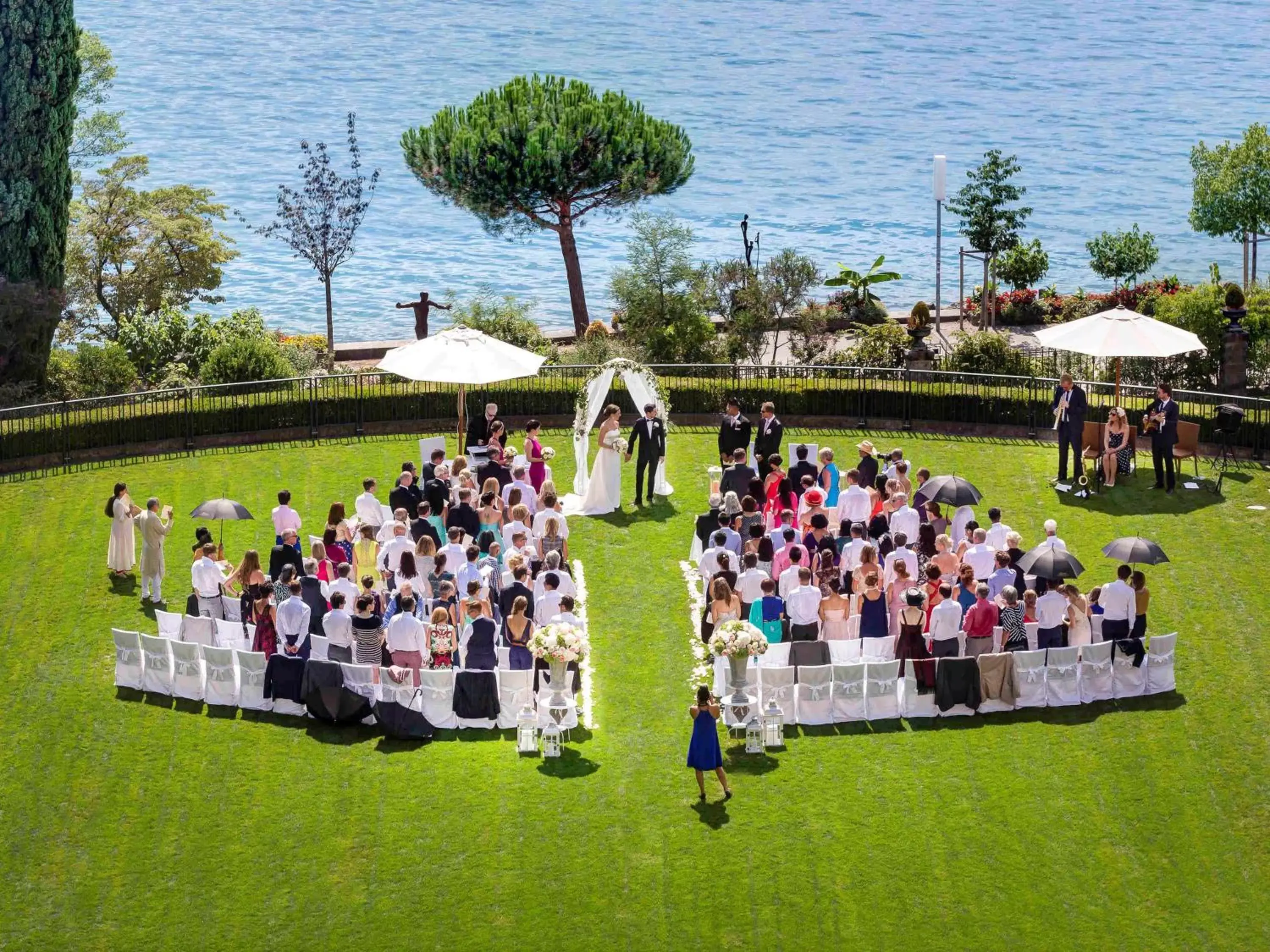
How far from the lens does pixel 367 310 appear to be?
A: 77.6 meters

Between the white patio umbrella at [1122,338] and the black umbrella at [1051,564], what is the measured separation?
6366 millimetres

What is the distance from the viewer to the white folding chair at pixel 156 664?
1769 cm

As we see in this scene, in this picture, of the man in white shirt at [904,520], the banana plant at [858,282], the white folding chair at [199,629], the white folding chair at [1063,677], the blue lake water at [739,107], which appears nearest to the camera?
the white folding chair at [1063,677]

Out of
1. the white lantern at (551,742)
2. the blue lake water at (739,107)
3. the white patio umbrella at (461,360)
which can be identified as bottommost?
the white lantern at (551,742)

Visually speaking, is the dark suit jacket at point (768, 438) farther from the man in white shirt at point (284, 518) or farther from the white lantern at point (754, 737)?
the white lantern at point (754, 737)

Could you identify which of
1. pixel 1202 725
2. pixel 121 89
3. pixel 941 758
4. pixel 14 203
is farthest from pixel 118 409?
pixel 121 89

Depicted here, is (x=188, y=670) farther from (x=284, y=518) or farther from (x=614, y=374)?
(x=614, y=374)

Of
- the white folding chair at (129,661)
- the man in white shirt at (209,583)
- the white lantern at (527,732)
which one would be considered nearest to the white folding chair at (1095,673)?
the white lantern at (527,732)

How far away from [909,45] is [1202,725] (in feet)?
391

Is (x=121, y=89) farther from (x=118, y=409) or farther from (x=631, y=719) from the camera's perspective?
(x=631, y=719)

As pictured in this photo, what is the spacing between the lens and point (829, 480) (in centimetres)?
2228

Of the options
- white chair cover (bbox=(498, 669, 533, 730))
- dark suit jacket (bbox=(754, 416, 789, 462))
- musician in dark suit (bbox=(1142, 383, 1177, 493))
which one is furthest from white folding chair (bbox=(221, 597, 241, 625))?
musician in dark suit (bbox=(1142, 383, 1177, 493))

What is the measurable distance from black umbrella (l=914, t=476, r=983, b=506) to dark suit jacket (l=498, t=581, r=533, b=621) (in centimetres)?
546

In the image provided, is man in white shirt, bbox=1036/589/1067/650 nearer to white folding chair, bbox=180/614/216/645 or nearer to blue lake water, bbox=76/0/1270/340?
white folding chair, bbox=180/614/216/645
